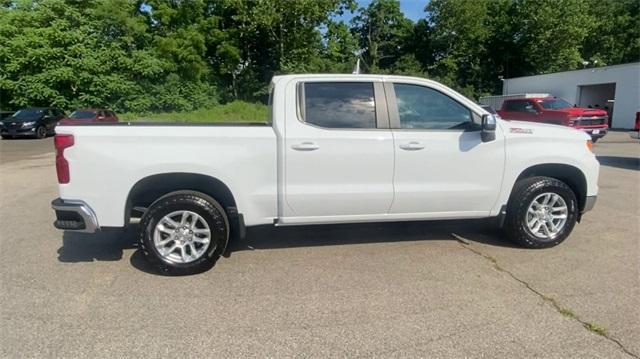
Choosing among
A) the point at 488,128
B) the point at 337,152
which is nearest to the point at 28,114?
the point at 337,152

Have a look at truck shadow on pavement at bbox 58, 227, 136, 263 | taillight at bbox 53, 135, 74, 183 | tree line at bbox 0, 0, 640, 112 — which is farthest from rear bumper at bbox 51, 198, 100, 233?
tree line at bbox 0, 0, 640, 112

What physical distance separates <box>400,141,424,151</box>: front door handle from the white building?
26.8m

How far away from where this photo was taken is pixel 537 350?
3.06 metres

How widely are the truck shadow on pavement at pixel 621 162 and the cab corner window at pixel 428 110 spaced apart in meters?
9.08

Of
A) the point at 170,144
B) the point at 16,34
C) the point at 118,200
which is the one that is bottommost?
the point at 118,200

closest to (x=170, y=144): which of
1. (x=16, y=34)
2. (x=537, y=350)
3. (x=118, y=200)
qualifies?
(x=118, y=200)

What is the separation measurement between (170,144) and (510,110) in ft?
56.3

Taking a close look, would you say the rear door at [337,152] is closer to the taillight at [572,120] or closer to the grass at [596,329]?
the grass at [596,329]

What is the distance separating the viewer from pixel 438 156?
4.69 metres

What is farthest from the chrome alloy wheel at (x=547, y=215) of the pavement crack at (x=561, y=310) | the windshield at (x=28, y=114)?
the windshield at (x=28, y=114)

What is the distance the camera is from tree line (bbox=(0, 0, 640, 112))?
30.8m

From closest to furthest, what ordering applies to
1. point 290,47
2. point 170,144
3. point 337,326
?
point 337,326, point 170,144, point 290,47

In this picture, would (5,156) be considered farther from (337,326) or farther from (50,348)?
(337,326)

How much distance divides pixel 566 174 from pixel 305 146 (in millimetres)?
3150
